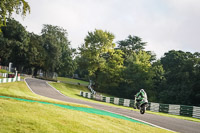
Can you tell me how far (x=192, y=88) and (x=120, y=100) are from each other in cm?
1614

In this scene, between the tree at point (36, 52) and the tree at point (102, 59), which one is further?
the tree at point (36, 52)

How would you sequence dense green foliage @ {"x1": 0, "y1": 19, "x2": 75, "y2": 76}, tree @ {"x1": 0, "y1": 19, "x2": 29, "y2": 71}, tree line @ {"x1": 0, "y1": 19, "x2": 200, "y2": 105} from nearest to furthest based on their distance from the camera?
1. tree line @ {"x1": 0, "y1": 19, "x2": 200, "y2": 105}
2. tree @ {"x1": 0, "y1": 19, "x2": 29, "y2": 71}
3. dense green foliage @ {"x1": 0, "y1": 19, "x2": 75, "y2": 76}

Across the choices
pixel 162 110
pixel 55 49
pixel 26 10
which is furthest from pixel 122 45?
pixel 26 10

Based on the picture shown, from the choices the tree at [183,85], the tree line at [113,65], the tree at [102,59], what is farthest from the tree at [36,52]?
the tree at [183,85]

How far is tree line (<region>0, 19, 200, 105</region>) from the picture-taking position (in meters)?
45.9

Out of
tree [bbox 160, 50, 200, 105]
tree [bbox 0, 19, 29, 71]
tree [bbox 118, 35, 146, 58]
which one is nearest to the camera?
tree [bbox 160, 50, 200, 105]

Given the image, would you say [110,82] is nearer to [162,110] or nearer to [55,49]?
[55,49]

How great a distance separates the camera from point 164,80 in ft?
173

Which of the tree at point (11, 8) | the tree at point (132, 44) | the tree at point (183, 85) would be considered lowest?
the tree at point (183, 85)

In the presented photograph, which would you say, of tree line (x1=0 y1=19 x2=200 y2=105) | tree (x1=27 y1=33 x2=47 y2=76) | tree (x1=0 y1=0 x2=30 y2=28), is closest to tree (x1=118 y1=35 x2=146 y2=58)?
tree line (x1=0 y1=19 x2=200 y2=105)

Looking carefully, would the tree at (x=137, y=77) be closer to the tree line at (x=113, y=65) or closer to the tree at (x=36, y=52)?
the tree line at (x=113, y=65)

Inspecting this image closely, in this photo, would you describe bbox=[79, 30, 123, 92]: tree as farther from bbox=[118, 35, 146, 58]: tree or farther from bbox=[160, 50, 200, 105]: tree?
bbox=[118, 35, 146, 58]: tree

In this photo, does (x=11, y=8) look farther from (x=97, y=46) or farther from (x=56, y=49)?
(x=56, y=49)

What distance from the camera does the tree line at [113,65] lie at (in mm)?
45875
